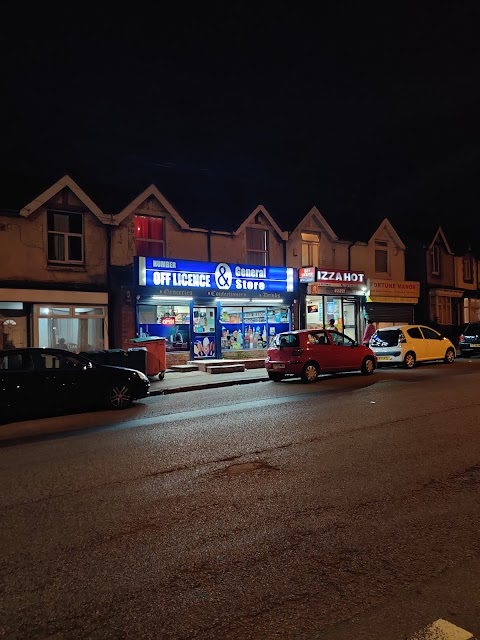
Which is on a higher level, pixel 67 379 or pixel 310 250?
pixel 310 250

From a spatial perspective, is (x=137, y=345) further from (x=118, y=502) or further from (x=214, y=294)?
(x=118, y=502)

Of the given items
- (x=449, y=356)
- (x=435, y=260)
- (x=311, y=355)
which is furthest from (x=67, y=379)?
(x=435, y=260)

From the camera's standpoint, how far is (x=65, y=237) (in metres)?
18.4

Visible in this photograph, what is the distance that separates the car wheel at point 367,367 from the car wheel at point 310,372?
220 centimetres

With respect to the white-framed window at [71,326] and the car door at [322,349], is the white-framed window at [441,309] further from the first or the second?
the white-framed window at [71,326]

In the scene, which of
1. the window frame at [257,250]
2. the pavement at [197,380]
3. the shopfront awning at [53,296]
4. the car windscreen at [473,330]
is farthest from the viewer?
the car windscreen at [473,330]

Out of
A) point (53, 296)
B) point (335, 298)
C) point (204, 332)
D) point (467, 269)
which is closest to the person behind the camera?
point (53, 296)

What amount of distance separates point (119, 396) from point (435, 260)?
25053 millimetres

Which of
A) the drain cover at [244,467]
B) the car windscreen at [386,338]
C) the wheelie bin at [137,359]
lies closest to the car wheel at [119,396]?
the wheelie bin at [137,359]

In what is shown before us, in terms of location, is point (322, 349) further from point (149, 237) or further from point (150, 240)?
point (149, 237)

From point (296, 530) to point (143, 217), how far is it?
17405mm

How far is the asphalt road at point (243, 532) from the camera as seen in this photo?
121 inches

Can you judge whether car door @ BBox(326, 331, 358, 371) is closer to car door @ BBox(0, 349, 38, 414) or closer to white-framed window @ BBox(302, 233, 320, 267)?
white-framed window @ BBox(302, 233, 320, 267)

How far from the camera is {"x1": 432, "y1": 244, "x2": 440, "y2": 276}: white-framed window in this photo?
30.6 metres
